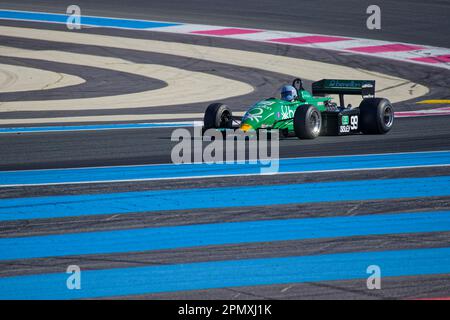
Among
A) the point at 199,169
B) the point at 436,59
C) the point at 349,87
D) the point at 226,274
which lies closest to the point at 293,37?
the point at 436,59

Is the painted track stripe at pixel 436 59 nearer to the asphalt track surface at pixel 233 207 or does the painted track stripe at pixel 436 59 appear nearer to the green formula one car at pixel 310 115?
the asphalt track surface at pixel 233 207

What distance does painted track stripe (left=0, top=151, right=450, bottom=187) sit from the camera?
39.6 feet

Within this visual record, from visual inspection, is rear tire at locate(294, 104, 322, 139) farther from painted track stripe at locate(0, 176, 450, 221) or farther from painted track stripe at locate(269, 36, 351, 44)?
painted track stripe at locate(269, 36, 351, 44)

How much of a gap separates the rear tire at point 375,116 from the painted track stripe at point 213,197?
3.49 metres

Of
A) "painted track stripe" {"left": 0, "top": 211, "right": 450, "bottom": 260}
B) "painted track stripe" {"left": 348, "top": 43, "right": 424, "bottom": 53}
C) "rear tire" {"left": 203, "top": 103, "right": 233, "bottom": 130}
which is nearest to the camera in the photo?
"painted track stripe" {"left": 0, "top": 211, "right": 450, "bottom": 260}

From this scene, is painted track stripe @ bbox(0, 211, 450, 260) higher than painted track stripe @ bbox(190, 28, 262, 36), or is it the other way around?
painted track stripe @ bbox(190, 28, 262, 36)

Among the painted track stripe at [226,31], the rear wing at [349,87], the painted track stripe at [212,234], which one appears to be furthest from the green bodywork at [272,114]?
the painted track stripe at [226,31]

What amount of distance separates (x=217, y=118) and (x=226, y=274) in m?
6.79

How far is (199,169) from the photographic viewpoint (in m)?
12.6

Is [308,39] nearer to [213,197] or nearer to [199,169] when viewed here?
[199,169]

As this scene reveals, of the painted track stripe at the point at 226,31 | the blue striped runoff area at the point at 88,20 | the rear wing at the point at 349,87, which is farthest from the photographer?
the blue striped runoff area at the point at 88,20

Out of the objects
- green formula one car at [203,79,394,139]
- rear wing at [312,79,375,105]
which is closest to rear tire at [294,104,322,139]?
green formula one car at [203,79,394,139]

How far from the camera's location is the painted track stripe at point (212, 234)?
8.77 m

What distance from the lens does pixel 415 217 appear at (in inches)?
388
